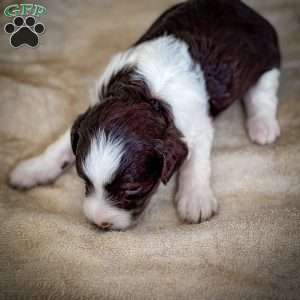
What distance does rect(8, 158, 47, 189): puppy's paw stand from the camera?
3.25 meters

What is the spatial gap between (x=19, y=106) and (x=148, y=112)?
156 centimetres

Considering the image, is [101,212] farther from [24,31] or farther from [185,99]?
[24,31]

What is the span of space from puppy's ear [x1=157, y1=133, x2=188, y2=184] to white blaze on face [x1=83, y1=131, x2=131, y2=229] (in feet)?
1.00

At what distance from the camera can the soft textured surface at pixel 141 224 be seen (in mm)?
2490

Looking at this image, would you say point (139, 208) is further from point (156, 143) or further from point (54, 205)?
point (54, 205)

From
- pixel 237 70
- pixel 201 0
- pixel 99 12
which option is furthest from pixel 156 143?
pixel 99 12

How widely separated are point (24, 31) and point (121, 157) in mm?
2122

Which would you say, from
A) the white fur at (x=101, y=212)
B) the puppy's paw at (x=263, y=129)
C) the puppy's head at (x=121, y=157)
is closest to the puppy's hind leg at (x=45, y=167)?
the puppy's head at (x=121, y=157)

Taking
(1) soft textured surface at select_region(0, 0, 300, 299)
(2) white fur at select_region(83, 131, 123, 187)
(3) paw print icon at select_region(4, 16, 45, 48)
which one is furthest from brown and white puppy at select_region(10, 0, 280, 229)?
(3) paw print icon at select_region(4, 16, 45, 48)

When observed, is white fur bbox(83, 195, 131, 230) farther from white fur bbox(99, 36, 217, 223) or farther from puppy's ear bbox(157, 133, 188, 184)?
white fur bbox(99, 36, 217, 223)

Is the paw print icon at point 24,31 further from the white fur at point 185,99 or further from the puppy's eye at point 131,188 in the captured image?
the puppy's eye at point 131,188

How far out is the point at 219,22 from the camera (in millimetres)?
3555

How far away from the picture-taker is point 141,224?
2.97 metres

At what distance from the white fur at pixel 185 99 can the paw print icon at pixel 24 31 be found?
1.14 meters
